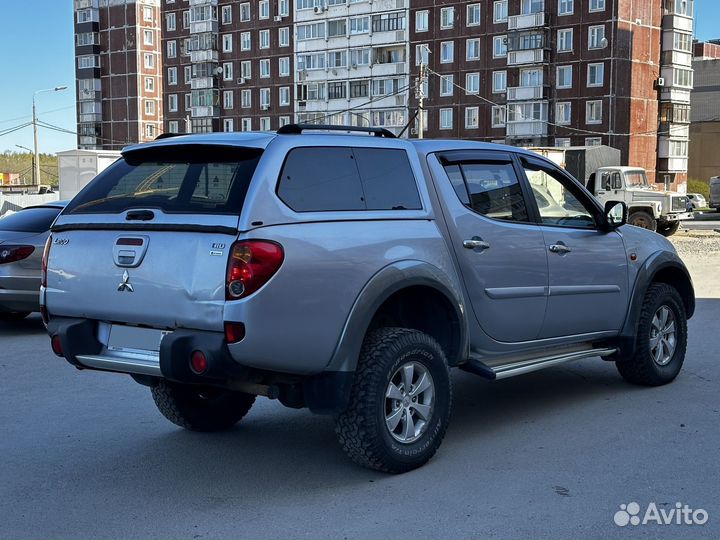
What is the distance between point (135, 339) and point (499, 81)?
69.4 m

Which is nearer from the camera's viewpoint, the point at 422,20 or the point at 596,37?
the point at 596,37

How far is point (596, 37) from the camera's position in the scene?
2608 inches

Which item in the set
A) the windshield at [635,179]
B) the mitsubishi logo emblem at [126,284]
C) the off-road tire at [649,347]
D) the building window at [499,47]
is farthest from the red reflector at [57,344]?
the building window at [499,47]

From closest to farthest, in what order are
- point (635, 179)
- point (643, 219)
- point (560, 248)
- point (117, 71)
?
point (560, 248) < point (643, 219) < point (635, 179) < point (117, 71)

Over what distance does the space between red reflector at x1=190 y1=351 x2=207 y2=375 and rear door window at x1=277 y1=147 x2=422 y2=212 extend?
0.88 metres

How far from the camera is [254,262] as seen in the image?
178 inches

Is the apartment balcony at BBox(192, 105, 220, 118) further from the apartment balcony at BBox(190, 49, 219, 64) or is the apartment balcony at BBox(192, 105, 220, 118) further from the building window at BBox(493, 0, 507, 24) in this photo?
the building window at BBox(493, 0, 507, 24)

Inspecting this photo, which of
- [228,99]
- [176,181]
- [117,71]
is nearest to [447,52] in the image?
[228,99]

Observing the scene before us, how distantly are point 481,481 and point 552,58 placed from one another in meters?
67.3

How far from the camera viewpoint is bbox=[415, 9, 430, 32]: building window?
74.9 m

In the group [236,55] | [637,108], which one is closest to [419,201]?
[637,108]

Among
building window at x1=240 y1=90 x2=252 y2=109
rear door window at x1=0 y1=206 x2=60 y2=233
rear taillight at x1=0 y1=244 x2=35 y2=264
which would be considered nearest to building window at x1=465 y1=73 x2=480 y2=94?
building window at x1=240 y1=90 x2=252 y2=109

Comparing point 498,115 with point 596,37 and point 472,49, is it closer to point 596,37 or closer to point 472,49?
point 472,49

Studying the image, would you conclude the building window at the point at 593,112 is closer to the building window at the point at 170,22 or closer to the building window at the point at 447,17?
the building window at the point at 447,17
